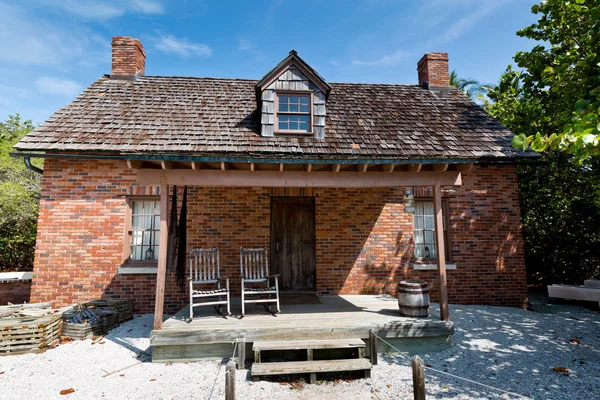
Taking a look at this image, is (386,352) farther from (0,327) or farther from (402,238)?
(0,327)

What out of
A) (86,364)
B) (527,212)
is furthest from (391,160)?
(527,212)

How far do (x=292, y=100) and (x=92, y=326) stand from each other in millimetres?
5883

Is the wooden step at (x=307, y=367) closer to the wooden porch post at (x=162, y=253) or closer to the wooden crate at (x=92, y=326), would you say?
the wooden porch post at (x=162, y=253)

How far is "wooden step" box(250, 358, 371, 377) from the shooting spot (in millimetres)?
4199

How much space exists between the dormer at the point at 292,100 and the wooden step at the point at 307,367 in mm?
4331

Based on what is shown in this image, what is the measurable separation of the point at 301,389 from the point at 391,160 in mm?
3584

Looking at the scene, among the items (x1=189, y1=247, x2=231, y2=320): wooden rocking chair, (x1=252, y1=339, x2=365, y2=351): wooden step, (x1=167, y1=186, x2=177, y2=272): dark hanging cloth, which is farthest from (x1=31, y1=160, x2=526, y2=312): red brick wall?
(x1=252, y1=339, x2=365, y2=351): wooden step

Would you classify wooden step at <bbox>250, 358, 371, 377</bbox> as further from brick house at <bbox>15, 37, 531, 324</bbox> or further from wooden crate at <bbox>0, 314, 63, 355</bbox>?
wooden crate at <bbox>0, 314, 63, 355</bbox>

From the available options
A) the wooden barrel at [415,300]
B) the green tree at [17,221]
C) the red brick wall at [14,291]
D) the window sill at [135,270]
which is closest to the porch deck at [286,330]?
the wooden barrel at [415,300]

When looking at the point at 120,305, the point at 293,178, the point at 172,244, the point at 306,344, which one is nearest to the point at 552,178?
the point at 293,178

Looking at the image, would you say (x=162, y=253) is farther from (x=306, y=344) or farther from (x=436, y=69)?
(x=436, y=69)

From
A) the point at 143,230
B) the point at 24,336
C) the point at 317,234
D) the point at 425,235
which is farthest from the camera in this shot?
the point at 425,235

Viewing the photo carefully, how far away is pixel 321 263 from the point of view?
7.66m

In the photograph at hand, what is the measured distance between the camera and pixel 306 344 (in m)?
4.61
